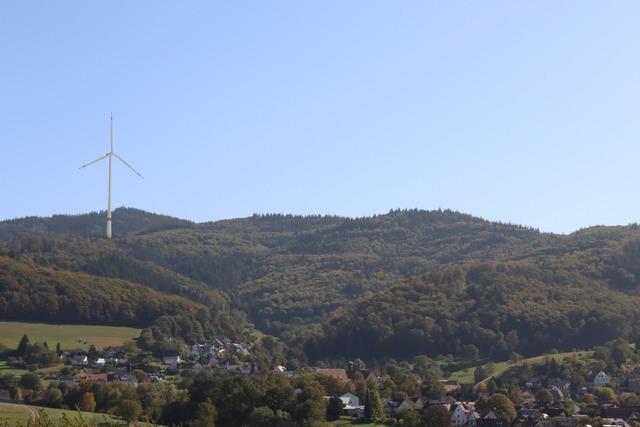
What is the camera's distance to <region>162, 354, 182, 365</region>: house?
132312mm

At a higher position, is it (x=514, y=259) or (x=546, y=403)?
(x=514, y=259)

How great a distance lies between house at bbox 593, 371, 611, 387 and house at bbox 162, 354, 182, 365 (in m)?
46.5

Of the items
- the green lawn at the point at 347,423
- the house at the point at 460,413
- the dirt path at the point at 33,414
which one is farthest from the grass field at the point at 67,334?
the house at the point at 460,413

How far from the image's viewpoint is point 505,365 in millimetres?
126688

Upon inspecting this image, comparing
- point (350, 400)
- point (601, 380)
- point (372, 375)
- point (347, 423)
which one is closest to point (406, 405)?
point (350, 400)

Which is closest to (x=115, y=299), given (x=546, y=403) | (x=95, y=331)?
(x=95, y=331)

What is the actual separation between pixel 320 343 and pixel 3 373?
4680 cm

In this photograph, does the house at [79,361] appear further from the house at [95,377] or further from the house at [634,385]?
the house at [634,385]

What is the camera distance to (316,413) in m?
82.1

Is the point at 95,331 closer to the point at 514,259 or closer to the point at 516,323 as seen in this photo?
the point at 516,323

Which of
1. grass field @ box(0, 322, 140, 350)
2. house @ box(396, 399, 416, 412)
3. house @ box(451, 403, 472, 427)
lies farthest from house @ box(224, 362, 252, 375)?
house @ box(451, 403, 472, 427)

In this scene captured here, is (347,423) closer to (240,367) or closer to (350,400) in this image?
(350,400)

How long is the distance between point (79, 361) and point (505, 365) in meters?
45.9

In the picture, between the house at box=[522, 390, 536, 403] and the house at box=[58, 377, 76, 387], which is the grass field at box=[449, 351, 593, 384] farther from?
the house at box=[58, 377, 76, 387]
